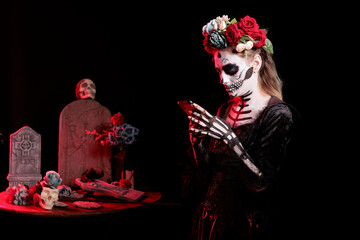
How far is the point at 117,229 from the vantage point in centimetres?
268

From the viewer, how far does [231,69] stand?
4.84 feet

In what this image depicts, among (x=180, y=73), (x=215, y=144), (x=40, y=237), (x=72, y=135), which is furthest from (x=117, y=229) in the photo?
(x=215, y=144)

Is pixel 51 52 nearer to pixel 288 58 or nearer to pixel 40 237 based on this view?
pixel 40 237

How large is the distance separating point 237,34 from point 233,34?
16 millimetres

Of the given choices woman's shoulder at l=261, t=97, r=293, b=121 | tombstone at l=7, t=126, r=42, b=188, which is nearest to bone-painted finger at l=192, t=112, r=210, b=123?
woman's shoulder at l=261, t=97, r=293, b=121

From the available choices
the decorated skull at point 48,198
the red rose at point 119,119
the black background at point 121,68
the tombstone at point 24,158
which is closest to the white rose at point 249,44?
the black background at point 121,68

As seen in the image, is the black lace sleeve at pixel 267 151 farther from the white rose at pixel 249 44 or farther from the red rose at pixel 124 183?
the red rose at pixel 124 183

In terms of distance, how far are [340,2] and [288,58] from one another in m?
0.36

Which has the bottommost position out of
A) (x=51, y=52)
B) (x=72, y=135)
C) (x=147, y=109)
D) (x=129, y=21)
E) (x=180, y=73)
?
(x=72, y=135)

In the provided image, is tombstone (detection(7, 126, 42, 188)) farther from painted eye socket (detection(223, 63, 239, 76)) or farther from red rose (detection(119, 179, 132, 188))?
painted eye socket (detection(223, 63, 239, 76))

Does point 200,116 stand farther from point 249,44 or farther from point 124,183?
point 124,183

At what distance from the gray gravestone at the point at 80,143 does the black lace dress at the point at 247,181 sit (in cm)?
99

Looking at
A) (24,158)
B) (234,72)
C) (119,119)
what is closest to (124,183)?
(119,119)

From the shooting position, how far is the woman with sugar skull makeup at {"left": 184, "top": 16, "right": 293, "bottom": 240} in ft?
4.43
